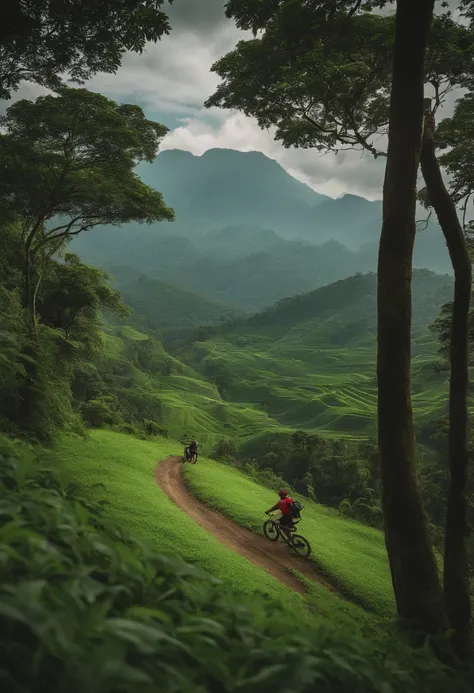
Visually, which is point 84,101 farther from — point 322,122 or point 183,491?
point 183,491

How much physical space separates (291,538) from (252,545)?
1159 mm

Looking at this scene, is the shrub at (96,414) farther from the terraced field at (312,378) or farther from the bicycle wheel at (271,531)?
the terraced field at (312,378)

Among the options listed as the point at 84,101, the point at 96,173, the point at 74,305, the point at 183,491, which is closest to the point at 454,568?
the point at 183,491

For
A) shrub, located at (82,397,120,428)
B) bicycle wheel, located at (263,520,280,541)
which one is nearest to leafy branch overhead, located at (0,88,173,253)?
shrub, located at (82,397,120,428)

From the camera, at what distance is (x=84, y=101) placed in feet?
46.6

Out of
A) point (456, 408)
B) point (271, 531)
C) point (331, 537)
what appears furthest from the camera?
point (331, 537)

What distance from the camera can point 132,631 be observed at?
5.82 ft

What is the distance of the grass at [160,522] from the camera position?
9.22 m

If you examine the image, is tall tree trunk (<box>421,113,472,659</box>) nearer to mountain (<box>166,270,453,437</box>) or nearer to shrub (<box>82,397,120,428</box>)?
shrub (<box>82,397,120,428</box>)

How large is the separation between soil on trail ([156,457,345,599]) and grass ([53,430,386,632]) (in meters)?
0.63

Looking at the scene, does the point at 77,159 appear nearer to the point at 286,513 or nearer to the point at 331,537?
the point at 286,513

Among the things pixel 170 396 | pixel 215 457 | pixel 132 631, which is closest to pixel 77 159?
pixel 132 631

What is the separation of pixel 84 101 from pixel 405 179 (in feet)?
42.6

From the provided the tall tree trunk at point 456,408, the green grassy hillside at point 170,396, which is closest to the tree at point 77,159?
the tall tree trunk at point 456,408
